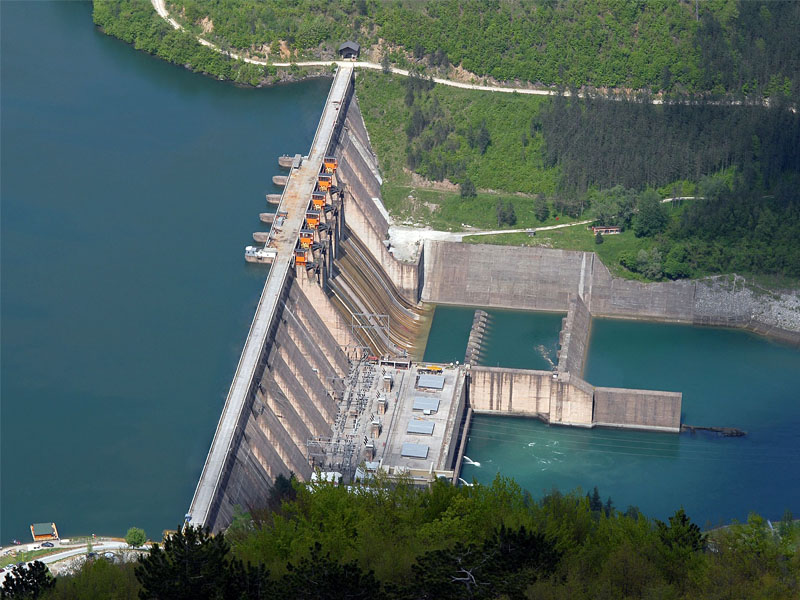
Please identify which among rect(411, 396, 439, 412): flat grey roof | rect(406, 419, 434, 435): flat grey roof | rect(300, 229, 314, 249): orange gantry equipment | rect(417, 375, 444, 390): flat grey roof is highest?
rect(300, 229, 314, 249): orange gantry equipment

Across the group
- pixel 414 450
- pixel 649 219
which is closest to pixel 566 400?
pixel 414 450

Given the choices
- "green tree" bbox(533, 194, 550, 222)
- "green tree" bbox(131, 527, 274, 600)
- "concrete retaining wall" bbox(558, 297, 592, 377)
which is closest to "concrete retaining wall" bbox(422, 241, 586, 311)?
"concrete retaining wall" bbox(558, 297, 592, 377)

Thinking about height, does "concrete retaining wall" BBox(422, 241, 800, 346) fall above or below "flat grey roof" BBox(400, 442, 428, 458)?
above

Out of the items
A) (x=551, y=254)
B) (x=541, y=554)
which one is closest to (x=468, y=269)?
(x=551, y=254)

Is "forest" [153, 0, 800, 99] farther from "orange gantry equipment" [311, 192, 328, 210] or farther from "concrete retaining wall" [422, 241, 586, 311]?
"orange gantry equipment" [311, 192, 328, 210]

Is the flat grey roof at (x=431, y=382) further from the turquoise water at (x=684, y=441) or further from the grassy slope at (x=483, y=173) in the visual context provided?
the grassy slope at (x=483, y=173)

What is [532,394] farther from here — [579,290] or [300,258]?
[300,258]

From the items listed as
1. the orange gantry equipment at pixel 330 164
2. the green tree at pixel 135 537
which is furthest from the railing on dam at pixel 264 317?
the green tree at pixel 135 537
